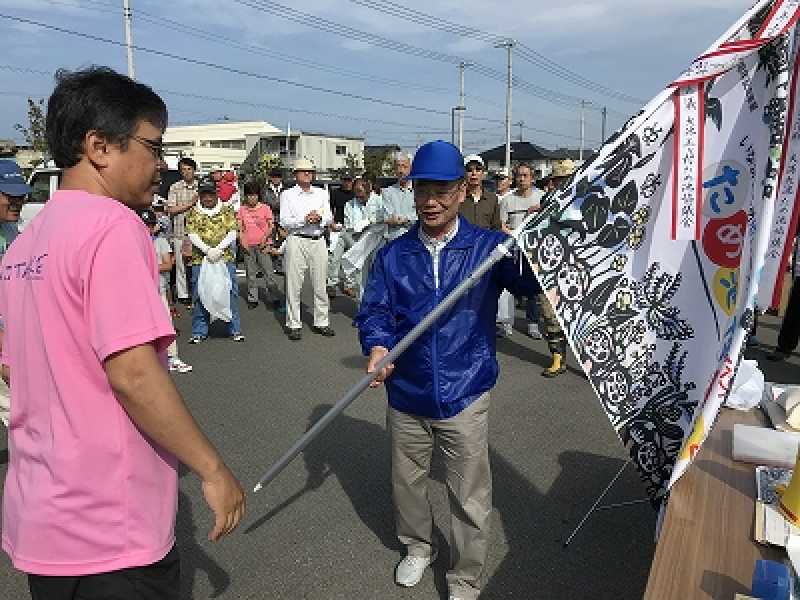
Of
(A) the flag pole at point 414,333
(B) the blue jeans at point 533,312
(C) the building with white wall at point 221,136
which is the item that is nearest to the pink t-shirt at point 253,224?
(B) the blue jeans at point 533,312

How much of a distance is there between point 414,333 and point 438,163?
733mm

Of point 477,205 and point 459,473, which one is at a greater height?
point 477,205

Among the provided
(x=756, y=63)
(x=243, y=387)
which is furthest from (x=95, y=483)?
(x=243, y=387)

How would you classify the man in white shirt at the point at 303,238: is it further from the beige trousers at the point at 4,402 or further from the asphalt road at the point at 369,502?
the beige trousers at the point at 4,402

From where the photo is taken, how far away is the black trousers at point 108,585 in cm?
148

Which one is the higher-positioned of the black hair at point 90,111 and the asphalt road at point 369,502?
the black hair at point 90,111

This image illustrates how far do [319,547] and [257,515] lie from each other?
1.59ft

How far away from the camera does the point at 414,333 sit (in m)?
2.17

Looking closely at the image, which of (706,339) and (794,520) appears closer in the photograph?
(794,520)

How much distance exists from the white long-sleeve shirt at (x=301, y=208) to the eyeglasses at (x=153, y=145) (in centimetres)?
558

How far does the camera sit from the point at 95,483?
1.44 metres

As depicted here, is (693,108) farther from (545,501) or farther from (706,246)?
(545,501)

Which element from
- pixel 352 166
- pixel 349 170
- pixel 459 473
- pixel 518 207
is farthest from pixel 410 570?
pixel 352 166

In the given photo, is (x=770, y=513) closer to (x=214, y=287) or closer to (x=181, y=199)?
(x=214, y=287)
